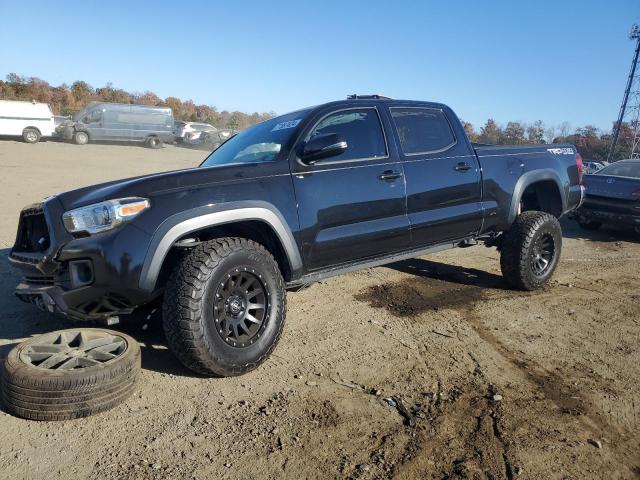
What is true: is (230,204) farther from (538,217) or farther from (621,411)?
(538,217)

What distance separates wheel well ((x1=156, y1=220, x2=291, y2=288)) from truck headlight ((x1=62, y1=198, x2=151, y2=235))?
1.23 feet

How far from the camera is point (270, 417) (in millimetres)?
2762

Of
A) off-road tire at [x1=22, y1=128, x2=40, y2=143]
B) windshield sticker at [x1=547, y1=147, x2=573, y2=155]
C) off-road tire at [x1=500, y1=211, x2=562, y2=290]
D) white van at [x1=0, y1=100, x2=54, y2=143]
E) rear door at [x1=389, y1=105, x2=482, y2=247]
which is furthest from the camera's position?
off-road tire at [x1=22, y1=128, x2=40, y2=143]

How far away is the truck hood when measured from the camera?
119 inches

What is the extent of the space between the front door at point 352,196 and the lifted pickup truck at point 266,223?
11mm

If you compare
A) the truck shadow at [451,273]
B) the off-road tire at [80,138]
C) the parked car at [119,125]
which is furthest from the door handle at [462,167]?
the off-road tire at [80,138]

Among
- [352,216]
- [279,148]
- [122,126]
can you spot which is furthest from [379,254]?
[122,126]

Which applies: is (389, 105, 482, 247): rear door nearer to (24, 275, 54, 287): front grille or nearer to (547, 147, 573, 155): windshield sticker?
(547, 147, 573, 155): windshield sticker

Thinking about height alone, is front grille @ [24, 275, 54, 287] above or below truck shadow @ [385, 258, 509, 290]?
above

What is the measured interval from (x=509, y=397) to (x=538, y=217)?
2.76 metres

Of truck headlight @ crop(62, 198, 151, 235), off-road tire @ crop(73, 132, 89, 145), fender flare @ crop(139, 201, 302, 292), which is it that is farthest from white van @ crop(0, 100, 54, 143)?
fender flare @ crop(139, 201, 302, 292)

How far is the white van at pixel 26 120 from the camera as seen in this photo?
2272 centimetres

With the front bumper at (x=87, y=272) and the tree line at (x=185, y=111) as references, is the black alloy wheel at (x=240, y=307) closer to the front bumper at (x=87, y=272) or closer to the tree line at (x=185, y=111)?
the front bumper at (x=87, y=272)

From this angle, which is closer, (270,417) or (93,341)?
(270,417)
